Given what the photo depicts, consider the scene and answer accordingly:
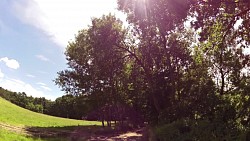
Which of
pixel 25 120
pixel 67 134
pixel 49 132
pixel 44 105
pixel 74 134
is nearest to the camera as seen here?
pixel 67 134

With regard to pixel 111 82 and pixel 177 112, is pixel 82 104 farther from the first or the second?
pixel 177 112

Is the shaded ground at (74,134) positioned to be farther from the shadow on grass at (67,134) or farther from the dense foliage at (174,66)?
the dense foliage at (174,66)

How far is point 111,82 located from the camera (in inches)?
1524

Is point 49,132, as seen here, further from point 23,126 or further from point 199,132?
point 199,132

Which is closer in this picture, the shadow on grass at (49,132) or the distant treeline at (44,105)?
the shadow on grass at (49,132)

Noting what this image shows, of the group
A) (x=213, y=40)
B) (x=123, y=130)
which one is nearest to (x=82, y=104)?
(x=123, y=130)

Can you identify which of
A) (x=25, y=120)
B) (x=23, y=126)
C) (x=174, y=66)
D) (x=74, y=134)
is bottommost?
(x=74, y=134)

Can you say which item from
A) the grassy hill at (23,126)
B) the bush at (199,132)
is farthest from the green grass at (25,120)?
the bush at (199,132)

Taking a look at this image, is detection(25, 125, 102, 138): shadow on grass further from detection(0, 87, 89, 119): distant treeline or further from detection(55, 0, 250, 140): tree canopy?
detection(0, 87, 89, 119): distant treeline

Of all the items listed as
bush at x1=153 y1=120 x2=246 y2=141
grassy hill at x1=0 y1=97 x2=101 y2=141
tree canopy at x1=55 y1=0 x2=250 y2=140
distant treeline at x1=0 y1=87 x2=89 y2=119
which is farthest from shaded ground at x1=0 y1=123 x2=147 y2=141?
distant treeline at x1=0 y1=87 x2=89 y2=119

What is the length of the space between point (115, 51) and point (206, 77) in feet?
32.5

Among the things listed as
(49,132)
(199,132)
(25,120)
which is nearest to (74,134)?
(49,132)

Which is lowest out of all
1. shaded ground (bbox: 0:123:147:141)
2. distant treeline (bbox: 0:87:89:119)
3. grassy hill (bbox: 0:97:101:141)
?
shaded ground (bbox: 0:123:147:141)

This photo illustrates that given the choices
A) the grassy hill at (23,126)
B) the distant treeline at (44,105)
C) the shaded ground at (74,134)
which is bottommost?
the shaded ground at (74,134)
